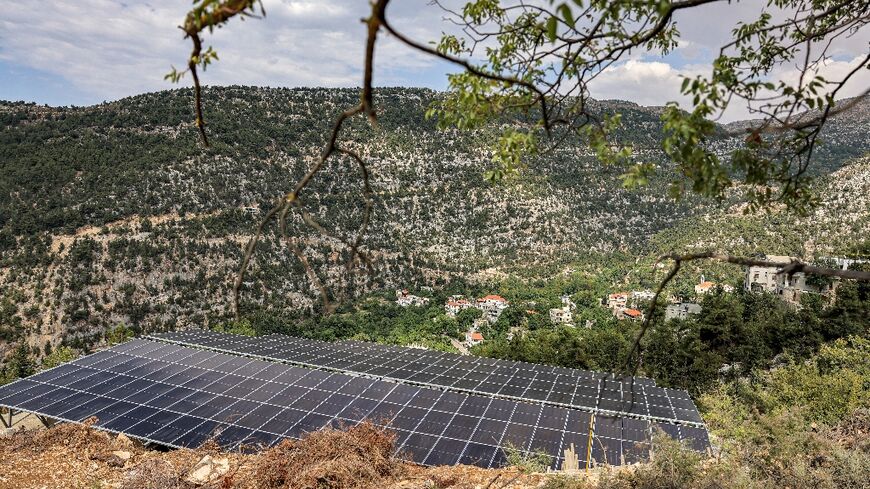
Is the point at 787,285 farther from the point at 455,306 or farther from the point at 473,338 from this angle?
the point at 455,306

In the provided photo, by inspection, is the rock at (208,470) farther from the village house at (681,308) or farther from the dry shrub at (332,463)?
the village house at (681,308)

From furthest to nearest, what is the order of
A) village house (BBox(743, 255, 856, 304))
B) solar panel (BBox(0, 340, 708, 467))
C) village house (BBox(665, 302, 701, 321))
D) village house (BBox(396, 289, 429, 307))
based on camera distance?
village house (BBox(396, 289, 429, 307)) → village house (BBox(665, 302, 701, 321)) → village house (BBox(743, 255, 856, 304)) → solar panel (BBox(0, 340, 708, 467))

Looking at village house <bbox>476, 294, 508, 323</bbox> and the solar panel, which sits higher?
the solar panel

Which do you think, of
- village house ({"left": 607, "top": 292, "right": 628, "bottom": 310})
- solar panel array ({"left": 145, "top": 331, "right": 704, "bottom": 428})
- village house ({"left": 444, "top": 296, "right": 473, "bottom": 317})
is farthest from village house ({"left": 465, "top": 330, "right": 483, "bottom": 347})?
solar panel array ({"left": 145, "top": 331, "right": 704, "bottom": 428})

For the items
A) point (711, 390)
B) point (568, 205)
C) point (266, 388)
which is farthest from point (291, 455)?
point (568, 205)

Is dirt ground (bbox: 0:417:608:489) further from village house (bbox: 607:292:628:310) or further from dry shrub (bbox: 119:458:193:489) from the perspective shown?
village house (bbox: 607:292:628:310)

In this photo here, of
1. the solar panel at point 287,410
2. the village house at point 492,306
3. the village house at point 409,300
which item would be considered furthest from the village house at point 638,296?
the solar panel at point 287,410

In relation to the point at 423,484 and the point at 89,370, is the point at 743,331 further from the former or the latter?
the point at 89,370

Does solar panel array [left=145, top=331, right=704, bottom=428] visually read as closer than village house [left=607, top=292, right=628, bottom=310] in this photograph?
Yes
